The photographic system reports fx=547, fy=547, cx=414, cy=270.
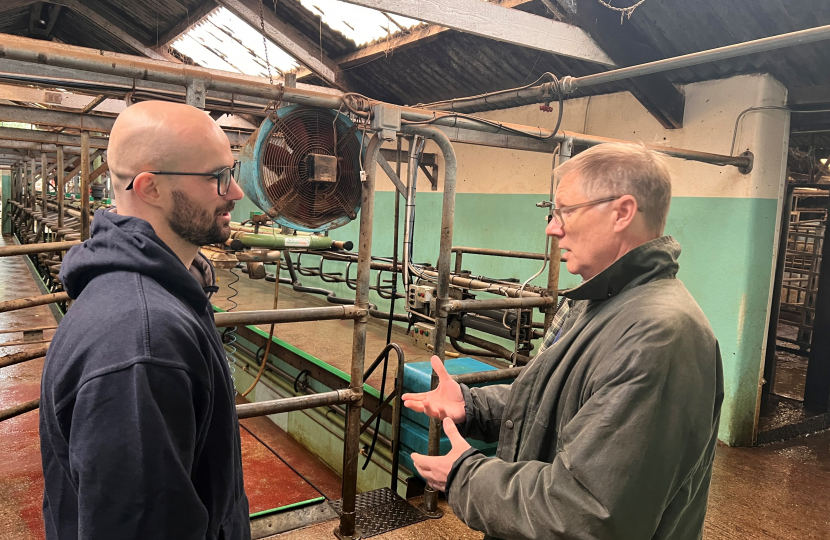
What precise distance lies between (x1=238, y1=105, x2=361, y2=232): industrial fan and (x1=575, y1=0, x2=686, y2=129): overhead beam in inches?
88.2

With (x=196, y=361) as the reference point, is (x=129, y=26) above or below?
above

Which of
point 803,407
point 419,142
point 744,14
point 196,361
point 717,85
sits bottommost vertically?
point 803,407

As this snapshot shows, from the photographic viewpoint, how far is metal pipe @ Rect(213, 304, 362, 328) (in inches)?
80.6

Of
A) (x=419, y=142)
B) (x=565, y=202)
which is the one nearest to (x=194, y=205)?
(x=565, y=202)

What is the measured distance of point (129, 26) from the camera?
7.27 meters

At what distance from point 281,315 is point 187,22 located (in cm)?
565

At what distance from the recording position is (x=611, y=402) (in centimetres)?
105

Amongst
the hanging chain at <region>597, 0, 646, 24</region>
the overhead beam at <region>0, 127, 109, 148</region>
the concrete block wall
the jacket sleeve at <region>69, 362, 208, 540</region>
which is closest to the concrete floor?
the concrete block wall

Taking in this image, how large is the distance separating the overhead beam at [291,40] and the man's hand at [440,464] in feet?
15.8

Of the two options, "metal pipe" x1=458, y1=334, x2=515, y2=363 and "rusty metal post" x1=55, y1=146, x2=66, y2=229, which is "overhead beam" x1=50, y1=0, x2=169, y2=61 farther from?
"metal pipe" x1=458, y1=334, x2=515, y2=363

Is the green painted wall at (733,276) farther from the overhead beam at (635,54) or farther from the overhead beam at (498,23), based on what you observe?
the overhead beam at (498,23)

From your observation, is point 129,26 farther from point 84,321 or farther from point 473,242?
point 84,321

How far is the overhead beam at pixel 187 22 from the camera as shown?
5.89 metres

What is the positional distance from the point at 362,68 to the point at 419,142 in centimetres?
380
